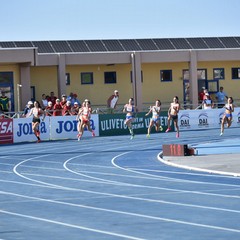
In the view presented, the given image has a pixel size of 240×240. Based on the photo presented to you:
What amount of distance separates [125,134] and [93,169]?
1825 centimetres

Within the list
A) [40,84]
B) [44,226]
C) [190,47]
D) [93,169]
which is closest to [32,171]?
[93,169]

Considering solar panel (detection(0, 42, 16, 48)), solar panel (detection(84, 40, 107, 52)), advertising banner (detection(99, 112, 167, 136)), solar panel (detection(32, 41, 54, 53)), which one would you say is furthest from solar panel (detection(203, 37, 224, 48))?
advertising banner (detection(99, 112, 167, 136))

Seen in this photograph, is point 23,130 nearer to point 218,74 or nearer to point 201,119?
point 201,119

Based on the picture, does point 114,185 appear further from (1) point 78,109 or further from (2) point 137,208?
(1) point 78,109

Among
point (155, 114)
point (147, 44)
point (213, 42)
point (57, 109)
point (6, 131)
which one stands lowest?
point (6, 131)

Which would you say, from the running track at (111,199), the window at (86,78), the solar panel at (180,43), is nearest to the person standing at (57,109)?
the window at (86,78)

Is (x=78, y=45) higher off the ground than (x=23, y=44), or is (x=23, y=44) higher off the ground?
(x=23, y=44)

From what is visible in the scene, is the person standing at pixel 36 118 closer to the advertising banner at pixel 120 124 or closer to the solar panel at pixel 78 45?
the advertising banner at pixel 120 124

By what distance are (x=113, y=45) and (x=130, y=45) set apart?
1013 millimetres

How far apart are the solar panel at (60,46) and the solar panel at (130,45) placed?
345 cm

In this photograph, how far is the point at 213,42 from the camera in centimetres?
5603

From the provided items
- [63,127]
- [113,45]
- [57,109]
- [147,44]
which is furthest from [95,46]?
[63,127]

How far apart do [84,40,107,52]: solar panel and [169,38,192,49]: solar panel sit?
4.47 m

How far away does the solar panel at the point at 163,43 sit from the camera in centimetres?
5362
